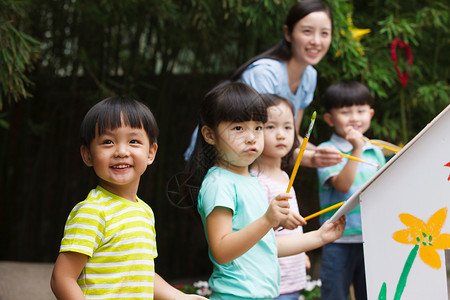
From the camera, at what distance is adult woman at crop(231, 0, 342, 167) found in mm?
2291

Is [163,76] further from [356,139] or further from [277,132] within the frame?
[277,132]

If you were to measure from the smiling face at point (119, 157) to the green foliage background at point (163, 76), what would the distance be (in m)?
1.61

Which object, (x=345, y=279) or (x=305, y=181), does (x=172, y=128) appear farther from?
(x=345, y=279)

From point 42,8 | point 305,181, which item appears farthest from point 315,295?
point 42,8

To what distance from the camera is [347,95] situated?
8.18 feet

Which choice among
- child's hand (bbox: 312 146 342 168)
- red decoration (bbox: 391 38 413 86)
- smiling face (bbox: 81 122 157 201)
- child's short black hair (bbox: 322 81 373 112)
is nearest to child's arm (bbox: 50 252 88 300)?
smiling face (bbox: 81 122 157 201)

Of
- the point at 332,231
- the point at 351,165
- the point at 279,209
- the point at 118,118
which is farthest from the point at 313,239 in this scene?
the point at 118,118

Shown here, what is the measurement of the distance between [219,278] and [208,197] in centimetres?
24

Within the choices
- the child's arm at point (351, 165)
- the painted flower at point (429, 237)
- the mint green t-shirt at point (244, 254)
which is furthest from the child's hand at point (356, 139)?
the painted flower at point (429, 237)

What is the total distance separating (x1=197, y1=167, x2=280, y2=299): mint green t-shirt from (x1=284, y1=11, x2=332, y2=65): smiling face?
88cm

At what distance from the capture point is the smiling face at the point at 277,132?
194 cm

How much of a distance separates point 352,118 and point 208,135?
37.6 inches

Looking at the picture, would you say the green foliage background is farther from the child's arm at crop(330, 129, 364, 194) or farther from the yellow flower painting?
the yellow flower painting

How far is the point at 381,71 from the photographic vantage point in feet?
10.8
